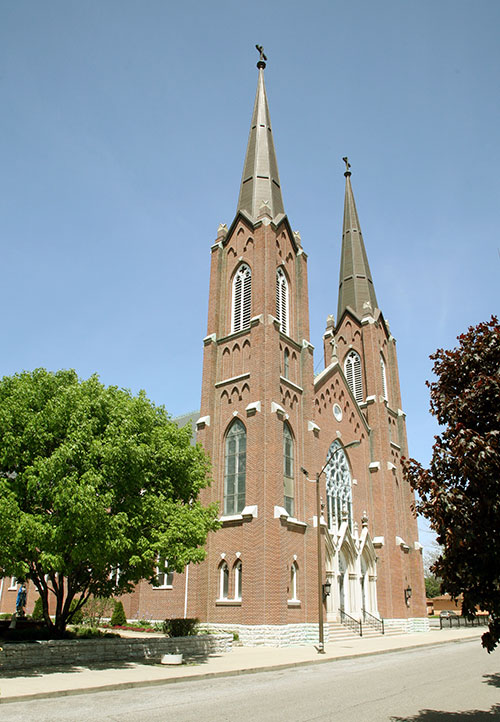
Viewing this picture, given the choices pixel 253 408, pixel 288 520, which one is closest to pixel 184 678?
pixel 288 520

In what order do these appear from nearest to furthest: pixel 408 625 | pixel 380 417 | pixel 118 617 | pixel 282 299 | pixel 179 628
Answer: pixel 179 628, pixel 118 617, pixel 282 299, pixel 408 625, pixel 380 417

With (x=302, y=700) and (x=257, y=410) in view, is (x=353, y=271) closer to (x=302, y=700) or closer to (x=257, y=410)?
(x=257, y=410)

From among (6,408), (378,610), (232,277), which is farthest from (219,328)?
(378,610)

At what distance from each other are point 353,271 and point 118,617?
2990 centimetres

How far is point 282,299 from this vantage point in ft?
103

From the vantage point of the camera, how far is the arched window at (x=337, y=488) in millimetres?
30531

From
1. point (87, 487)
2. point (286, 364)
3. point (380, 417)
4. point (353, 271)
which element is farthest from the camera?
point (353, 271)

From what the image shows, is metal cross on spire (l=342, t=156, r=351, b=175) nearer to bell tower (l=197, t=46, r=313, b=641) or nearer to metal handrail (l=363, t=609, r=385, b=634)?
bell tower (l=197, t=46, r=313, b=641)

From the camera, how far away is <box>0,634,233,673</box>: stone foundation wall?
13.7 m

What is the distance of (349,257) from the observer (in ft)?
147

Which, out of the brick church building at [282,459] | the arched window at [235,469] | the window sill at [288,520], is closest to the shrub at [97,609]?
the brick church building at [282,459]

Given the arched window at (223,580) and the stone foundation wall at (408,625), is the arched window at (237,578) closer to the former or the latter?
the arched window at (223,580)

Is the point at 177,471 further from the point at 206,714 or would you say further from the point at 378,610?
the point at 378,610

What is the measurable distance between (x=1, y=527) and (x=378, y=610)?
83.2 feet
